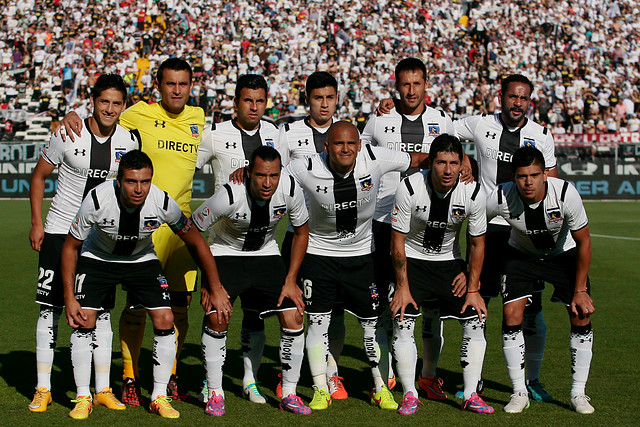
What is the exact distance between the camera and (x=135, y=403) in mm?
6805

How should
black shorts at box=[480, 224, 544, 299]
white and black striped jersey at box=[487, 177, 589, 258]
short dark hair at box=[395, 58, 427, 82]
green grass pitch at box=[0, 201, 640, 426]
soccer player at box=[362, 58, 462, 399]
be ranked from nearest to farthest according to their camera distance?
green grass pitch at box=[0, 201, 640, 426] → white and black striped jersey at box=[487, 177, 589, 258] → black shorts at box=[480, 224, 544, 299] → soccer player at box=[362, 58, 462, 399] → short dark hair at box=[395, 58, 427, 82]

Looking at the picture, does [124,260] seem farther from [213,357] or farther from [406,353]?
[406,353]

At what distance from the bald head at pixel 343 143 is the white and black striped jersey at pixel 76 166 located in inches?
71.1

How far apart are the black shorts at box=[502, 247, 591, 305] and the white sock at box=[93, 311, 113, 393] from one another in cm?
327

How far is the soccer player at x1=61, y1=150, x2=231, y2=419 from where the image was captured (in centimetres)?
629

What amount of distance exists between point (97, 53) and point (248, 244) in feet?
104

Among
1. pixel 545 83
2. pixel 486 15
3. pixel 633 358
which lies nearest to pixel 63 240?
pixel 633 358

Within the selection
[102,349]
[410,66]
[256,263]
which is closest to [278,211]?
[256,263]

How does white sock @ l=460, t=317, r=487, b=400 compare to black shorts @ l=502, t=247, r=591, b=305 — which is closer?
white sock @ l=460, t=317, r=487, b=400

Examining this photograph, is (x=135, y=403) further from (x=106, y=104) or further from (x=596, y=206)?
(x=596, y=206)

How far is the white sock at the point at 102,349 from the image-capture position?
672cm

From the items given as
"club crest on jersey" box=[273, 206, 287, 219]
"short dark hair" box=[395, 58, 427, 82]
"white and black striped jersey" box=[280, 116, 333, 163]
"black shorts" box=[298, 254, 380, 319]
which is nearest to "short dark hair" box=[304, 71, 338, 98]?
"white and black striped jersey" box=[280, 116, 333, 163]

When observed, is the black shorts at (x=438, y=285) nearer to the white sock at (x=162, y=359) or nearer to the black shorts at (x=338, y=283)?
the black shorts at (x=338, y=283)

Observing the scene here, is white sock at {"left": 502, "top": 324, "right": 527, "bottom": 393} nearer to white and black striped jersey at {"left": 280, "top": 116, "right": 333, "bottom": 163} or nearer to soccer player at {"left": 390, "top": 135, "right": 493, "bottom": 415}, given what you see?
soccer player at {"left": 390, "top": 135, "right": 493, "bottom": 415}
